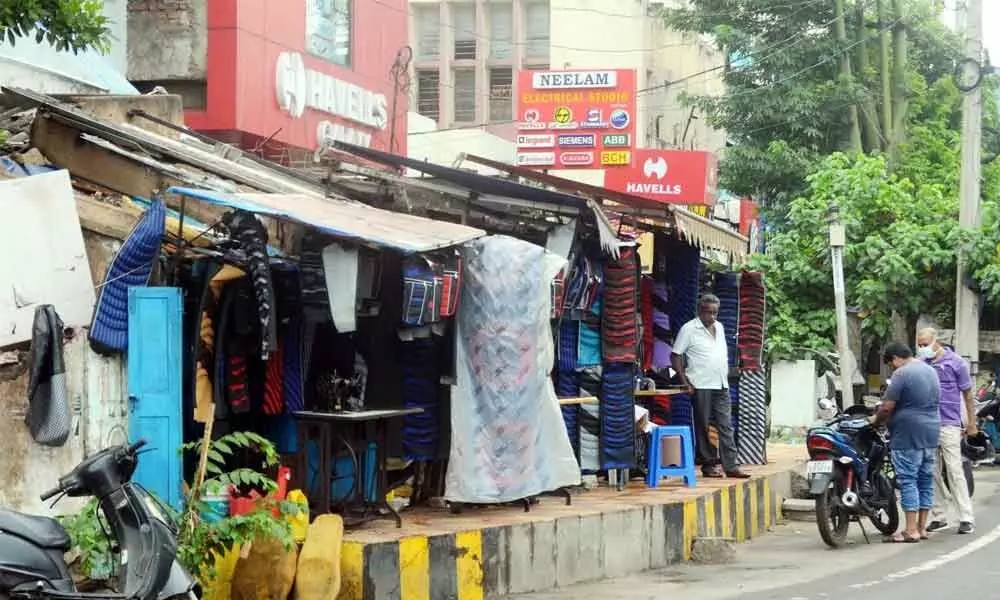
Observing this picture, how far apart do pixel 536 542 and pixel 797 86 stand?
79.3ft

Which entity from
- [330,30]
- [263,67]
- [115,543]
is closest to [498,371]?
[115,543]

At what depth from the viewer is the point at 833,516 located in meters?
12.6

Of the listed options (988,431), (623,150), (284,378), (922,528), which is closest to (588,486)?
(922,528)

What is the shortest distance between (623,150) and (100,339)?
22457 mm

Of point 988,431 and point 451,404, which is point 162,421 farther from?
point 988,431

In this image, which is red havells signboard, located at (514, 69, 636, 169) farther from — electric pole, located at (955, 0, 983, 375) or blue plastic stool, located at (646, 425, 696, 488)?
blue plastic stool, located at (646, 425, 696, 488)

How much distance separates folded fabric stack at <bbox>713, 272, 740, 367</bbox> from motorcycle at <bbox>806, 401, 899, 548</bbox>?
3222 mm

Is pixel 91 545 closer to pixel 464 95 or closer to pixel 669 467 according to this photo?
pixel 669 467

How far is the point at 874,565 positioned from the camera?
Answer: 11.3 metres

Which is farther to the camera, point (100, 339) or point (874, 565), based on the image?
point (874, 565)

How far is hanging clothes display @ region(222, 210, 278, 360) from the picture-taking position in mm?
9172

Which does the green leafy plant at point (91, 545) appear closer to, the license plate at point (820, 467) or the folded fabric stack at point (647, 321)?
the license plate at point (820, 467)

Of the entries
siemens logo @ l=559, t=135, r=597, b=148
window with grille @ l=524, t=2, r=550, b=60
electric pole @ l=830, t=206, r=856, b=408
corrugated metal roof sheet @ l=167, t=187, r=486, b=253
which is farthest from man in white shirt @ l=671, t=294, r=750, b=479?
→ window with grille @ l=524, t=2, r=550, b=60

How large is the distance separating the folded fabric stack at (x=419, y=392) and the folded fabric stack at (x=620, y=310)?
2.51 meters
